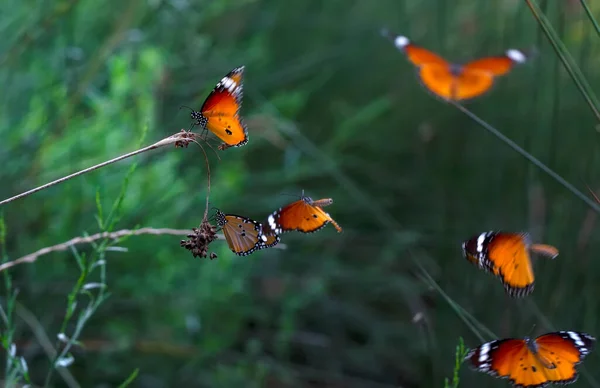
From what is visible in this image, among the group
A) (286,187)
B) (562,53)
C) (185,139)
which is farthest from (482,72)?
(185,139)

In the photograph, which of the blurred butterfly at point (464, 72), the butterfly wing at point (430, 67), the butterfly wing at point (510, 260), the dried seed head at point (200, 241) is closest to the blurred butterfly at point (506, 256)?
the butterfly wing at point (510, 260)

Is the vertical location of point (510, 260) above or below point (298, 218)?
below

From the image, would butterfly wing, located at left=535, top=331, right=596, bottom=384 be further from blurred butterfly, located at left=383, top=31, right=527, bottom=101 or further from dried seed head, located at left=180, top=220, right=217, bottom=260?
blurred butterfly, located at left=383, top=31, right=527, bottom=101

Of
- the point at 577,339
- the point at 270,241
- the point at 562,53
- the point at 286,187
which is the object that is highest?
the point at 286,187

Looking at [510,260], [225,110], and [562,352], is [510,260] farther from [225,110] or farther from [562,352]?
[225,110]

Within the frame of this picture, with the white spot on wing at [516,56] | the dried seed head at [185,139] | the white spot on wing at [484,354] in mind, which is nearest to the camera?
the dried seed head at [185,139]

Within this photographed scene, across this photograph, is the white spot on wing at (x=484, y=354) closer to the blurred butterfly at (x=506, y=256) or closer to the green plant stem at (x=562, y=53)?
the blurred butterfly at (x=506, y=256)

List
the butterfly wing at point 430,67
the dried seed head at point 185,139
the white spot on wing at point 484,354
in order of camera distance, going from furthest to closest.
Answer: the butterfly wing at point 430,67 → the white spot on wing at point 484,354 → the dried seed head at point 185,139
